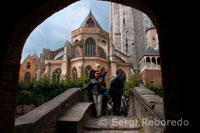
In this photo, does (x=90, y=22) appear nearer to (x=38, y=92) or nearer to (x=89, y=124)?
(x=38, y=92)

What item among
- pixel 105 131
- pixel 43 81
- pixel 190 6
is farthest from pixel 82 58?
pixel 190 6

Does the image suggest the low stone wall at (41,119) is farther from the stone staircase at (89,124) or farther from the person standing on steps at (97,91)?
the person standing on steps at (97,91)

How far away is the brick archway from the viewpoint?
8.03 ft

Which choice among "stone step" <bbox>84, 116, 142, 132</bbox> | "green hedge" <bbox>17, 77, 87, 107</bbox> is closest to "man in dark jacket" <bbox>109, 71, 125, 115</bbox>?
"stone step" <bbox>84, 116, 142, 132</bbox>

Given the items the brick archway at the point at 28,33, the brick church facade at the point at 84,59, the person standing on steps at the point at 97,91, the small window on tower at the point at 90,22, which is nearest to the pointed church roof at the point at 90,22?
the small window on tower at the point at 90,22

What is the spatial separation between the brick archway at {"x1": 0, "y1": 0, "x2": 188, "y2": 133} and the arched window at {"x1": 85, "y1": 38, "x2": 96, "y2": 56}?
31.2 m

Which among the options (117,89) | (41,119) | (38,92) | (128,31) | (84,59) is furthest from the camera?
(128,31)

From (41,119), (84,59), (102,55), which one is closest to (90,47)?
(102,55)

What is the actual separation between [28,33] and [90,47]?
31950 millimetres

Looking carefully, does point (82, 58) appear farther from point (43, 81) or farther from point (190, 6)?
point (190, 6)

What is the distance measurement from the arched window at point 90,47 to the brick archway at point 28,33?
31.2m

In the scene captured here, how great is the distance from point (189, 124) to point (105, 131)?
285cm

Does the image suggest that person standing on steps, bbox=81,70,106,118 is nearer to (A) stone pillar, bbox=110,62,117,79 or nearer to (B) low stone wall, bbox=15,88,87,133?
(B) low stone wall, bbox=15,88,87,133

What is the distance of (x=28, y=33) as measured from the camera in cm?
338
